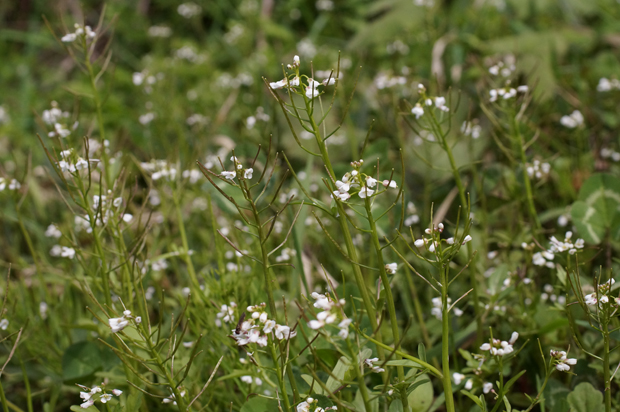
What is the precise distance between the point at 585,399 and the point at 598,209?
31.8 inches

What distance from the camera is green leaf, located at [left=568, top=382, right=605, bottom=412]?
4.99 ft

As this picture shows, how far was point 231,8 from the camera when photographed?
225 inches

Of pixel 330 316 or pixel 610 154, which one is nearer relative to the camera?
pixel 330 316

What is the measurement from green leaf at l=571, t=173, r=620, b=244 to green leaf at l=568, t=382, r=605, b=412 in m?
0.60

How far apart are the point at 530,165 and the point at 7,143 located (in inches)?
155

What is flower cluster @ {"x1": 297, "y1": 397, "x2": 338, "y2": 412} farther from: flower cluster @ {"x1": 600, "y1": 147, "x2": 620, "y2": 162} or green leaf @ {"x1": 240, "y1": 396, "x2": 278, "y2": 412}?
flower cluster @ {"x1": 600, "y1": 147, "x2": 620, "y2": 162}

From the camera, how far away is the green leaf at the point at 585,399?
1521 mm

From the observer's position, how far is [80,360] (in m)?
1.95

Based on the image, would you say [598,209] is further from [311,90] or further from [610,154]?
[311,90]

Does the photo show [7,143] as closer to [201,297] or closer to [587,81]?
[201,297]

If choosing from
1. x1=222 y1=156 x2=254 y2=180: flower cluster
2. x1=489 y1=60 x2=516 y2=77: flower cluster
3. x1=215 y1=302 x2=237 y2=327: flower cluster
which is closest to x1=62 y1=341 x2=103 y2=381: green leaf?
x1=215 y1=302 x2=237 y2=327: flower cluster

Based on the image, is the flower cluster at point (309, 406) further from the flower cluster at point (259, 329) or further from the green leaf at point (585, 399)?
the green leaf at point (585, 399)

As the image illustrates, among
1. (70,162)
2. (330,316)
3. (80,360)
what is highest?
(70,162)

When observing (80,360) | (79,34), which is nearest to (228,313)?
(80,360)
